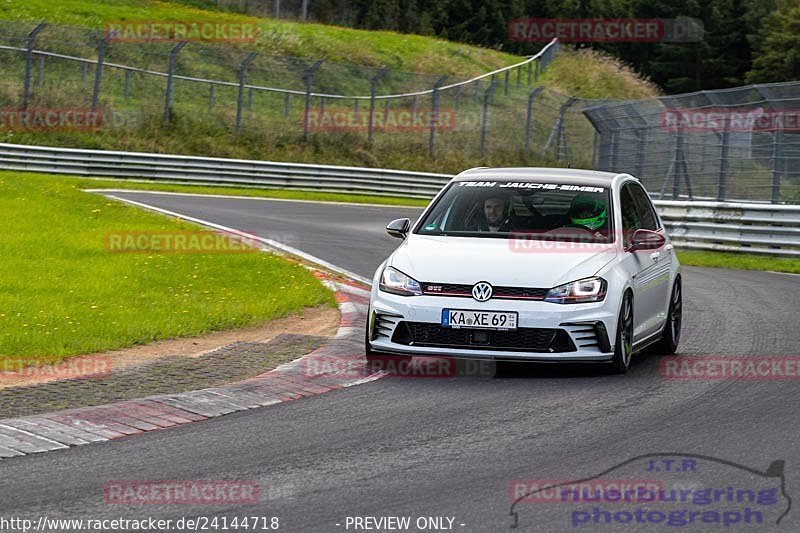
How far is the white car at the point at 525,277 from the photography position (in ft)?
30.0

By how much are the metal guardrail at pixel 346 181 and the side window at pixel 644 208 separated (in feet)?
34.7

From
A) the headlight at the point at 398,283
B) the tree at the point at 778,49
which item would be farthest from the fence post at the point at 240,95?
the tree at the point at 778,49

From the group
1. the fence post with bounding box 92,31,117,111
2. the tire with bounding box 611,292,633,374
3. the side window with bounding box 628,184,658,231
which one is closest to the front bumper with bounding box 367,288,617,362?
the tire with bounding box 611,292,633,374

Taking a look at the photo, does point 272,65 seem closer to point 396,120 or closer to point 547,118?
point 396,120

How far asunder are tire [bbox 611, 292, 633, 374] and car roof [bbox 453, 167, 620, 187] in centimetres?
131

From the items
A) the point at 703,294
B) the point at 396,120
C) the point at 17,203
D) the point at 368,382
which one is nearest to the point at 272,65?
the point at 396,120

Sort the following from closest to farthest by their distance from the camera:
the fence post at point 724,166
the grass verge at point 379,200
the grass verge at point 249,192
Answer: the grass verge at point 379,200 → the fence post at point 724,166 → the grass verge at point 249,192

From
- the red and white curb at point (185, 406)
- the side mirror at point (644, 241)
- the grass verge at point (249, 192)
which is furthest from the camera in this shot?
the grass verge at point (249, 192)

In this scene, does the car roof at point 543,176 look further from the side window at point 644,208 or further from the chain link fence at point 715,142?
the chain link fence at point 715,142

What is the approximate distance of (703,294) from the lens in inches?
609

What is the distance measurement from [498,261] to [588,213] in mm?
1291

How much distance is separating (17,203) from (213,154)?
17.2 m

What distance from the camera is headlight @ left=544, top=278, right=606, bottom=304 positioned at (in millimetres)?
9195

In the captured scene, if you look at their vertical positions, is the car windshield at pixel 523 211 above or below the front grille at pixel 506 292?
above
